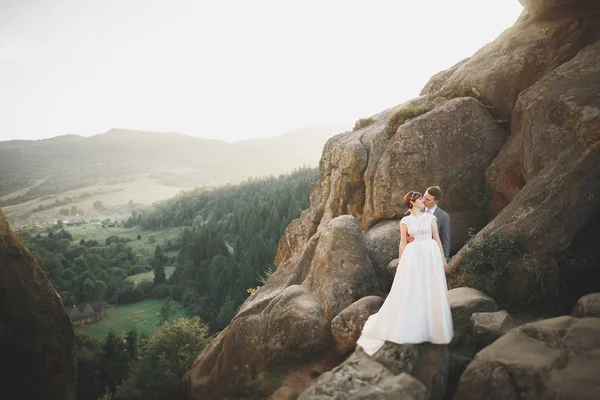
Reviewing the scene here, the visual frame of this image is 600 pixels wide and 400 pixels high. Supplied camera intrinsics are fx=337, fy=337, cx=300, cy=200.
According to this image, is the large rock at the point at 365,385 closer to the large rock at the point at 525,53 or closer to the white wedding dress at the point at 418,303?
the white wedding dress at the point at 418,303

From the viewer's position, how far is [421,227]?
911 centimetres

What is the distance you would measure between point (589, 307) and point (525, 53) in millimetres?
14356

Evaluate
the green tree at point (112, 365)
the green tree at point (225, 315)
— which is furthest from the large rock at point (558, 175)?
the green tree at point (225, 315)

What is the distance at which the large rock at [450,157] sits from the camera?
16.5 metres

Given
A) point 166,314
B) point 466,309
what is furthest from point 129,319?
point 466,309

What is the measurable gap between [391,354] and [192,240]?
145163 mm

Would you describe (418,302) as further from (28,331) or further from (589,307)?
(28,331)

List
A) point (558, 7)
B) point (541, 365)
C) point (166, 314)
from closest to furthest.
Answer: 1. point (541, 365)
2. point (558, 7)
3. point (166, 314)

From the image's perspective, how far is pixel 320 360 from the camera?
13117mm

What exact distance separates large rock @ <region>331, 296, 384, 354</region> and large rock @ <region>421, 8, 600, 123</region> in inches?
486

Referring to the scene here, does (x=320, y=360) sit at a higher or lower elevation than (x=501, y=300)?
lower

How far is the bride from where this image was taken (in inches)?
339

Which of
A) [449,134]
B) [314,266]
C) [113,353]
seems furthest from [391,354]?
[113,353]

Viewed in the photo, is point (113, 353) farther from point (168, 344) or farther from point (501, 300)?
point (501, 300)
